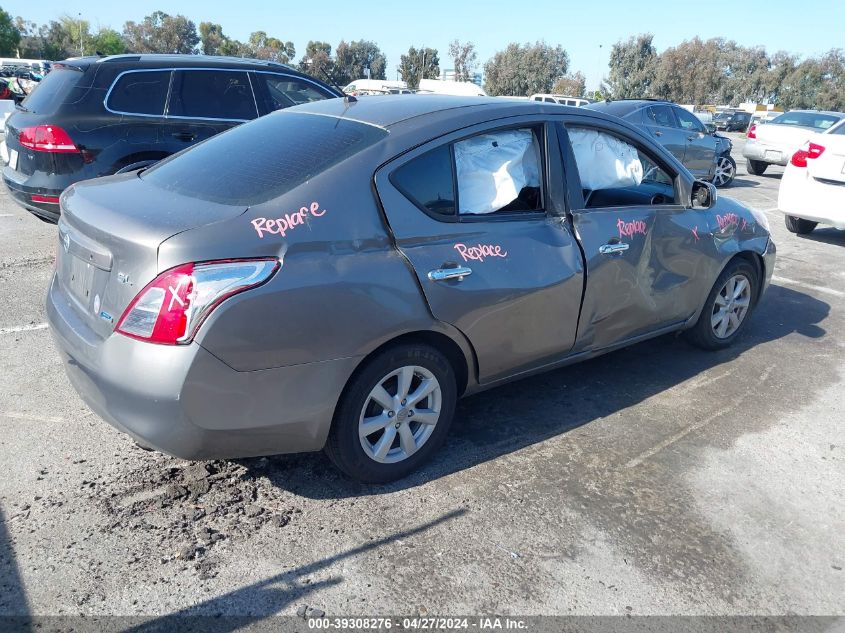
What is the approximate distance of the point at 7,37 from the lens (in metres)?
87.4

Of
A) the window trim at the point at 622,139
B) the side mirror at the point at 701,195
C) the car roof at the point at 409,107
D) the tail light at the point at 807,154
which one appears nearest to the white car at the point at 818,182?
the tail light at the point at 807,154

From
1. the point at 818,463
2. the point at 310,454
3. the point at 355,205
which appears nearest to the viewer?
the point at 355,205

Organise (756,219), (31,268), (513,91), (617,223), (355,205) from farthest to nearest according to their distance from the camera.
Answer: (513,91) → (31,268) → (756,219) → (617,223) → (355,205)

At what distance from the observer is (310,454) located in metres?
3.47

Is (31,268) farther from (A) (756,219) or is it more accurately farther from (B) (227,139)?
(A) (756,219)

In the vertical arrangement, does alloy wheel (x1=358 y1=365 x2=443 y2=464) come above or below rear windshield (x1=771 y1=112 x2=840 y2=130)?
above

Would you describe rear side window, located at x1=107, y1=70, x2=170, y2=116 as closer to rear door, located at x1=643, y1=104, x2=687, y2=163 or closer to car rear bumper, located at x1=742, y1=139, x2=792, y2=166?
rear door, located at x1=643, y1=104, x2=687, y2=163

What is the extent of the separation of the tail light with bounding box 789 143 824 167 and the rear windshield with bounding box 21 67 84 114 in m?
8.14

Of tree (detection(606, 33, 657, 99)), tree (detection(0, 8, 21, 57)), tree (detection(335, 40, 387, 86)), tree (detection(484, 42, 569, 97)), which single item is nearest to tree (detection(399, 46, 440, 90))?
tree (detection(335, 40, 387, 86))

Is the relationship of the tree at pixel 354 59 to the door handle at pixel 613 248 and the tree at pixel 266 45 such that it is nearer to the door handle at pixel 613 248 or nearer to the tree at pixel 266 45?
the tree at pixel 266 45

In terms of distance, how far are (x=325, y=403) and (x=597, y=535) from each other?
129 cm

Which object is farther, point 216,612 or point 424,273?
point 424,273

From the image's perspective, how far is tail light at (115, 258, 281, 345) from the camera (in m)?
2.52

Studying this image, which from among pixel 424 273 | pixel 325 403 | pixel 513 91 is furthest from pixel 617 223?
pixel 513 91
